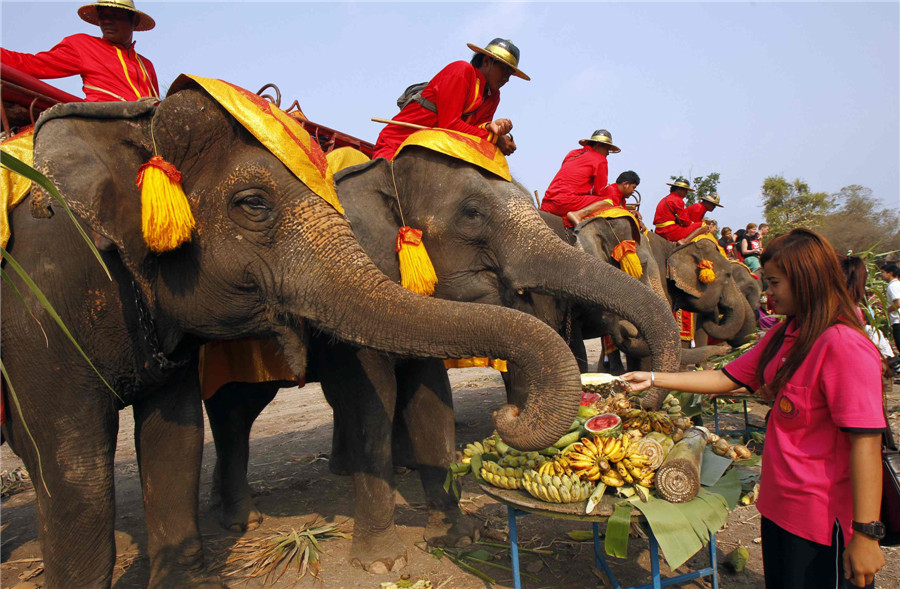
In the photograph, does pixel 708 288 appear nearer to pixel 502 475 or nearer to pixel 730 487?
pixel 730 487

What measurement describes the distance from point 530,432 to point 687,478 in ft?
2.75

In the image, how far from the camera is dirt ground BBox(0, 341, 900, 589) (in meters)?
4.03

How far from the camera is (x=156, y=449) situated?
3627mm

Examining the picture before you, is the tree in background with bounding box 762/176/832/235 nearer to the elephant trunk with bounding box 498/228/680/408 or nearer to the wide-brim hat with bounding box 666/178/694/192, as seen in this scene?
the wide-brim hat with bounding box 666/178/694/192

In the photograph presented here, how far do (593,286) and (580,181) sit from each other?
11.5 feet

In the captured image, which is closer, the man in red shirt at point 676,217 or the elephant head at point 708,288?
the elephant head at point 708,288

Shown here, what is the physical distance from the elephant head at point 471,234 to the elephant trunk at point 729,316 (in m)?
6.11

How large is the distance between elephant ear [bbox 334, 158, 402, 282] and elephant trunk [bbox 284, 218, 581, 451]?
132 cm

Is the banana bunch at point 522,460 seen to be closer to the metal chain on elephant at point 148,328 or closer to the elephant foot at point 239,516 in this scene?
the metal chain on elephant at point 148,328

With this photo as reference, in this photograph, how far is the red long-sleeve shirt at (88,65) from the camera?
4.04m

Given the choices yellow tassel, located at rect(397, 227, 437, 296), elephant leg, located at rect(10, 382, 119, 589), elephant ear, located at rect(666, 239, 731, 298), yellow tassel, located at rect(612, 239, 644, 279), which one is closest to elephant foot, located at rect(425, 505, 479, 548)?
yellow tassel, located at rect(397, 227, 437, 296)

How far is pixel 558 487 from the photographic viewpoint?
3025mm

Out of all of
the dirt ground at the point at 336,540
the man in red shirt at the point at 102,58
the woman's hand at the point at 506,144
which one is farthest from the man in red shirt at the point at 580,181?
the man in red shirt at the point at 102,58

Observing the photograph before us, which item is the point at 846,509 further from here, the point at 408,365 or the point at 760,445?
the point at 760,445
